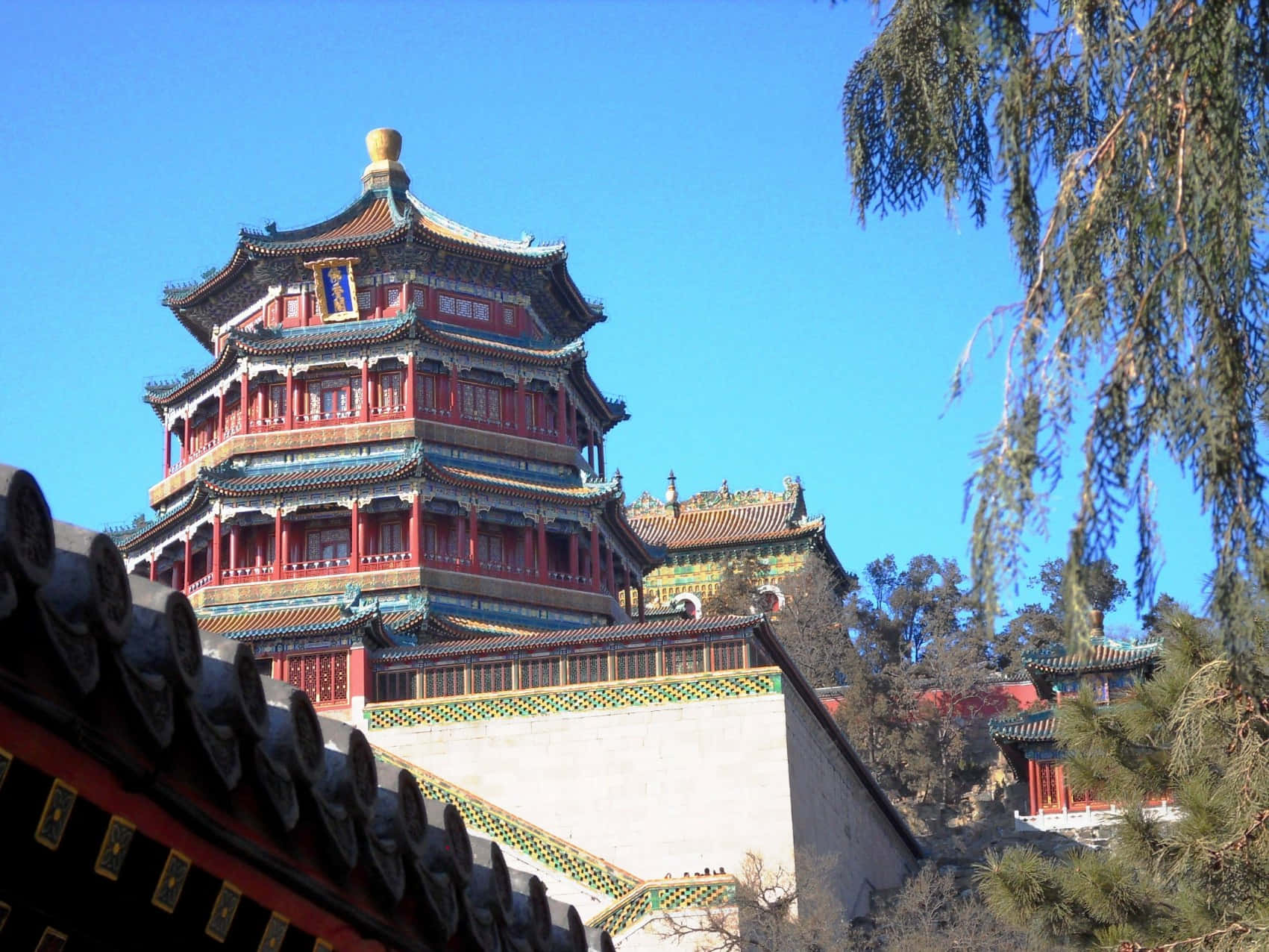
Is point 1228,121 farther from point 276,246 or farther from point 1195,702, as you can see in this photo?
point 276,246

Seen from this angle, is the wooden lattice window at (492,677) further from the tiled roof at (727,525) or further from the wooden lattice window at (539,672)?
the tiled roof at (727,525)

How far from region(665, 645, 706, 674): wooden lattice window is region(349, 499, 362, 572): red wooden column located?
22.8 ft

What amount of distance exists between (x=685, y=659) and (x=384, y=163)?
576 inches

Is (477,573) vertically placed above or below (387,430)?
below

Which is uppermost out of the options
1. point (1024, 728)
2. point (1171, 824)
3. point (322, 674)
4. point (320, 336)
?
point (320, 336)

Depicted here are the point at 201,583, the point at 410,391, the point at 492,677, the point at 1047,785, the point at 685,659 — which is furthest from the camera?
the point at 1047,785

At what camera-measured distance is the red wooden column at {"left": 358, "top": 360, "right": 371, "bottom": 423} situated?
35.5 metres

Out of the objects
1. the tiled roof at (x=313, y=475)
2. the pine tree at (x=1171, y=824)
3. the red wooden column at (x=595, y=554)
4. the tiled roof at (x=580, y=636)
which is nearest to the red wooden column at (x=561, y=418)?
the red wooden column at (x=595, y=554)

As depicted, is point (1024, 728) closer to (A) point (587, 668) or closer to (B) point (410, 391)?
(A) point (587, 668)

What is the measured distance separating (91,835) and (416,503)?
28.1 m

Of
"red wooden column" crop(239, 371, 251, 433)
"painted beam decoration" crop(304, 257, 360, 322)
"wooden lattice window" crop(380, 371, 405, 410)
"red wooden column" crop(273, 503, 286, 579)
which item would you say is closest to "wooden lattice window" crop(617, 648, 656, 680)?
"red wooden column" crop(273, 503, 286, 579)

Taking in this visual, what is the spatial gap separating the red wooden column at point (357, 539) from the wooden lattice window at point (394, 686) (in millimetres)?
3650

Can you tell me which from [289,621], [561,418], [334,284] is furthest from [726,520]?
[289,621]

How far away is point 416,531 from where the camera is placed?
33.8 metres
